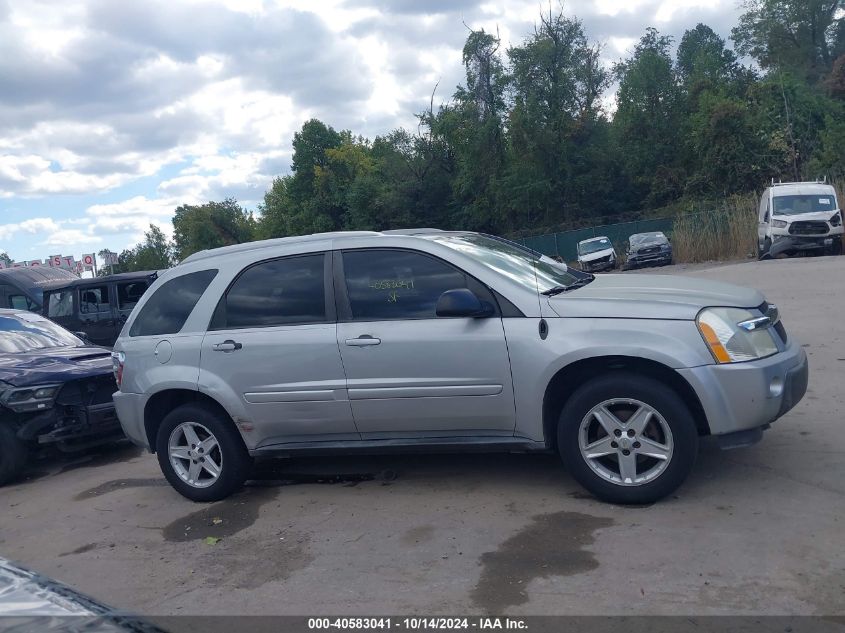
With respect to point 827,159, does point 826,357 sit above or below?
below

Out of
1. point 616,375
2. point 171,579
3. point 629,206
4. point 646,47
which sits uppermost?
point 646,47

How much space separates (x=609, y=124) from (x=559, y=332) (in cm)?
4703

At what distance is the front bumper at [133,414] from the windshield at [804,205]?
69.5 feet

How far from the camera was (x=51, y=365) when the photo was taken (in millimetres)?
7965

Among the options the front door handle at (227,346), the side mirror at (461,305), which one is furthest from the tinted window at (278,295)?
the side mirror at (461,305)

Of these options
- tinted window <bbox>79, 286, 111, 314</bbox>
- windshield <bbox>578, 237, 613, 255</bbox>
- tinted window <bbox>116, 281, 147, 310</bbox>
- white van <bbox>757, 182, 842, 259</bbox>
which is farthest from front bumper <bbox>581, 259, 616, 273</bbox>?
tinted window <bbox>79, 286, 111, 314</bbox>

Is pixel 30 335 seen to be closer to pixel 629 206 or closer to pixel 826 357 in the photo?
pixel 826 357

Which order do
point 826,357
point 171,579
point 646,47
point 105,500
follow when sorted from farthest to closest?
point 646,47, point 826,357, point 105,500, point 171,579

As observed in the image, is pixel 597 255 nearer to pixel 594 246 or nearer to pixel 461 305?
pixel 594 246

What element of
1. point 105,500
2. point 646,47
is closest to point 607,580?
point 105,500

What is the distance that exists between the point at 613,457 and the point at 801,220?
66.6 ft

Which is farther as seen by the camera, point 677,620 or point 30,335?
point 30,335

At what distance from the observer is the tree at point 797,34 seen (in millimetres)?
59281

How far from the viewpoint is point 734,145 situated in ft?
141
